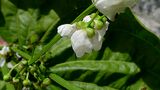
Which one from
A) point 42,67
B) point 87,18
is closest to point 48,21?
point 42,67

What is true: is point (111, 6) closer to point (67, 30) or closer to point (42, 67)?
point (67, 30)

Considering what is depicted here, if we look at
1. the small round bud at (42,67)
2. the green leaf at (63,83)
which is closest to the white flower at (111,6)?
the green leaf at (63,83)

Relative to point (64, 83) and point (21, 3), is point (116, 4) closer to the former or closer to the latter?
point (64, 83)

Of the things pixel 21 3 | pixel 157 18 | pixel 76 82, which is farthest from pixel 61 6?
pixel 157 18

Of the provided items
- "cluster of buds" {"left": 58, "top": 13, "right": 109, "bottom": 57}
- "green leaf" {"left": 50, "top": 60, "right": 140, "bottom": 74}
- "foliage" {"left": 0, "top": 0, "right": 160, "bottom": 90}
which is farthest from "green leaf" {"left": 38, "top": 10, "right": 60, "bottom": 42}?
"cluster of buds" {"left": 58, "top": 13, "right": 109, "bottom": 57}

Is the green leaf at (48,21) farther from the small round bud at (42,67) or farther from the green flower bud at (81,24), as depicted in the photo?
the green flower bud at (81,24)

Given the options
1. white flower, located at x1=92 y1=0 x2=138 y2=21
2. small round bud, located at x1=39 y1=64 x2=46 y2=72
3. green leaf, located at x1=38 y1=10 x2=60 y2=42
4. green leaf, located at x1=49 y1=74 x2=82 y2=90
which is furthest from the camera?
green leaf, located at x1=38 y1=10 x2=60 y2=42

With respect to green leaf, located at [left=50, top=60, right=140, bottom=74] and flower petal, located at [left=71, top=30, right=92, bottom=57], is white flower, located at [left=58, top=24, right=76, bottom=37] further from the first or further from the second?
green leaf, located at [left=50, top=60, right=140, bottom=74]
